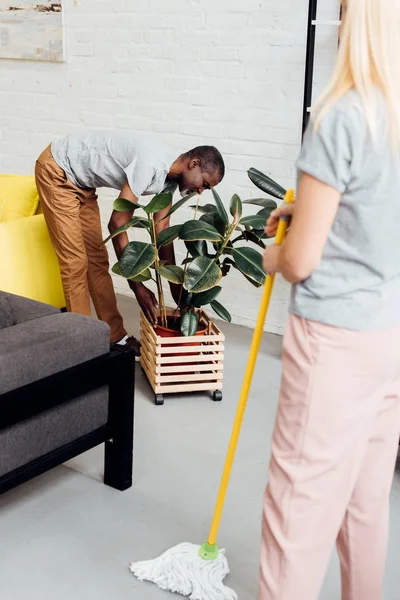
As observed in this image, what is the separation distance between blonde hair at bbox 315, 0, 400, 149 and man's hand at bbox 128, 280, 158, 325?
2.06 meters

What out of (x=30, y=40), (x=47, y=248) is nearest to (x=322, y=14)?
(x=47, y=248)

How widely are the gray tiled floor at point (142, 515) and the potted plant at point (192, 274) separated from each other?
0.19m

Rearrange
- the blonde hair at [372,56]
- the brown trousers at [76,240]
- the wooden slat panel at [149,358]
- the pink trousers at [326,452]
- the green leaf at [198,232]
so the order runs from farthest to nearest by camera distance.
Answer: the brown trousers at [76,240], the wooden slat panel at [149,358], the green leaf at [198,232], the pink trousers at [326,452], the blonde hair at [372,56]

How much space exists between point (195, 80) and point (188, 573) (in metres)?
2.77

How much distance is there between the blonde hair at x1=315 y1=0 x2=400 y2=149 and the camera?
1.25m

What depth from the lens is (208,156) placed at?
10.4 ft

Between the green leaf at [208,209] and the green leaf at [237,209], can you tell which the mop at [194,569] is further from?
the green leaf at [208,209]

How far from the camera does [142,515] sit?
233cm

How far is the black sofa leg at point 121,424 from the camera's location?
7.75 feet

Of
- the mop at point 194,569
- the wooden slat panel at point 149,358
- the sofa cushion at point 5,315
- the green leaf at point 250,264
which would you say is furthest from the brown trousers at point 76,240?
the mop at point 194,569

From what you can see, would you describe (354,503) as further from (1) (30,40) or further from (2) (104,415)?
(1) (30,40)

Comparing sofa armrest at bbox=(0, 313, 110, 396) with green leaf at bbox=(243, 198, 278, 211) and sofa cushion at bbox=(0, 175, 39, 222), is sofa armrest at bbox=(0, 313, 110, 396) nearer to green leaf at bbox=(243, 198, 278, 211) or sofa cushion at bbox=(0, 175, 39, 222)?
green leaf at bbox=(243, 198, 278, 211)

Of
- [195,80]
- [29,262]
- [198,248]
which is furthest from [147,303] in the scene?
[195,80]

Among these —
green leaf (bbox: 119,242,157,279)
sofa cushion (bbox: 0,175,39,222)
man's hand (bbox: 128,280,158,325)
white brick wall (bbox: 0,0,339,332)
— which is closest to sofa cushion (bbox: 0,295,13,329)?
green leaf (bbox: 119,242,157,279)
